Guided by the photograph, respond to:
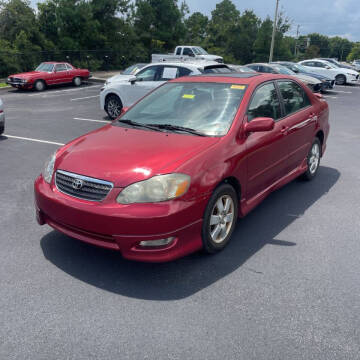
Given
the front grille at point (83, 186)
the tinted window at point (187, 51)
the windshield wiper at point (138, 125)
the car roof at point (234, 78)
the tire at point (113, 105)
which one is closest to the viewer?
the front grille at point (83, 186)

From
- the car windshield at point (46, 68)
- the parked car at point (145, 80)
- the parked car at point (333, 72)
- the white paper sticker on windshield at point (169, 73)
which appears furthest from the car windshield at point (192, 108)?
the parked car at point (333, 72)

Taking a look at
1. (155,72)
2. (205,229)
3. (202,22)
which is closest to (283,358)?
(205,229)

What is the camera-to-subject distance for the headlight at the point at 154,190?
3281 mm

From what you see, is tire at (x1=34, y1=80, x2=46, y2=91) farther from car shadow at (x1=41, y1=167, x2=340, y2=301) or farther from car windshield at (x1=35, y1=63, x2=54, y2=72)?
car shadow at (x1=41, y1=167, x2=340, y2=301)

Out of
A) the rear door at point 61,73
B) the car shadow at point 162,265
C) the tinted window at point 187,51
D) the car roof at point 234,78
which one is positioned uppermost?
the tinted window at point 187,51

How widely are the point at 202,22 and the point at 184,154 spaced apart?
60.6 metres

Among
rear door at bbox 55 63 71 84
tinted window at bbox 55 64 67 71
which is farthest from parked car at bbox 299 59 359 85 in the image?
tinted window at bbox 55 64 67 71

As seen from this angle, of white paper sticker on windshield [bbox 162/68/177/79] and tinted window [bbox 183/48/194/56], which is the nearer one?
white paper sticker on windshield [bbox 162/68/177/79]

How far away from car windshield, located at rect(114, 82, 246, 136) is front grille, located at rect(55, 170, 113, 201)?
118 centimetres

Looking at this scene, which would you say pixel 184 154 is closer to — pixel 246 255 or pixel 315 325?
pixel 246 255

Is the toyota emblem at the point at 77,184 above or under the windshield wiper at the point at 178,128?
under

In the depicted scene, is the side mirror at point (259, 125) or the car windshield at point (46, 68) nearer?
the side mirror at point (259, 125)

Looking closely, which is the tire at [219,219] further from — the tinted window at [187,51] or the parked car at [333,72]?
the tinted window at [187,51]

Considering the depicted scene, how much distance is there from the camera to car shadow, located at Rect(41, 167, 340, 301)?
3383 millimetres
